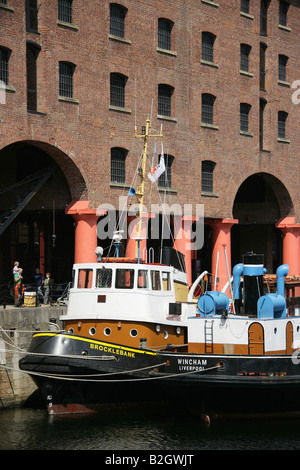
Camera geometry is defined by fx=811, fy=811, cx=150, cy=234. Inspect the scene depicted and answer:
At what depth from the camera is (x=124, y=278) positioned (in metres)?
27.8

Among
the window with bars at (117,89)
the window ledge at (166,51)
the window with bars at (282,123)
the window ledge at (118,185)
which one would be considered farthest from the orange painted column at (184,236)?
the window with bars at (282,123)

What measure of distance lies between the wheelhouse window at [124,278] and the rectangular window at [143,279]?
0.28 metres

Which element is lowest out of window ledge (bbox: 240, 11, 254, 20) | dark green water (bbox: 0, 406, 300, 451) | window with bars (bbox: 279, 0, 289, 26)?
dark green water (bbox: 0, 406, 300, 451)

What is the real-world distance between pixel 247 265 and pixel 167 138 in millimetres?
13117

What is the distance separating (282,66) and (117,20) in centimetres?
1377

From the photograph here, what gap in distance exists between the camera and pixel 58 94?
35031 millimetres

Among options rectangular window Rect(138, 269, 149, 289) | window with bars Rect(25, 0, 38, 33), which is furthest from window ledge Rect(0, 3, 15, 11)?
rectangular window Rect(138, 269, 149, 289)

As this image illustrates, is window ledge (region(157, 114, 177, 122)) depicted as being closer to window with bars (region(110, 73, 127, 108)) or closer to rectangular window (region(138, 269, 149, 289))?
window with bars (region(110, 73, 127, 108))

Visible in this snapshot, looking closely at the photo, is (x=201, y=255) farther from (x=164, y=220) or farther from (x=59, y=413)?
(x=59, y=413)

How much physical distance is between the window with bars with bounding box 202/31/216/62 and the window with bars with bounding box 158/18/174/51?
2.47 meters

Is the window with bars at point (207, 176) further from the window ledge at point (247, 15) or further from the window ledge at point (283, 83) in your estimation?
the window ledge at point (247, 15)

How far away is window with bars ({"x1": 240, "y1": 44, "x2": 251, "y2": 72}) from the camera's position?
45.1 metres

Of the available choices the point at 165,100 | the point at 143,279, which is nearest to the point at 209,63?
the point at 165,100
